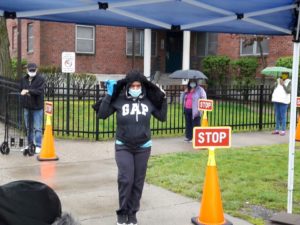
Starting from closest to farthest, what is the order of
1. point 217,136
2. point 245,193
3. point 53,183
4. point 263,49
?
point 217,136
point 245,193
point 53,183
point 263,49

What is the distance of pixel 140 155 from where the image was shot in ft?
18.9

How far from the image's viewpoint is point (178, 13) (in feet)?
22.7

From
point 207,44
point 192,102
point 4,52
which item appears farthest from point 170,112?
point 207,44

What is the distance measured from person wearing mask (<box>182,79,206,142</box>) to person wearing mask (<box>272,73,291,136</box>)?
2594mm

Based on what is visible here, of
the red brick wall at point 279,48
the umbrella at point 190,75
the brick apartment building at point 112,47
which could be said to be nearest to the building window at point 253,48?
the brick apartment building at point 112,47

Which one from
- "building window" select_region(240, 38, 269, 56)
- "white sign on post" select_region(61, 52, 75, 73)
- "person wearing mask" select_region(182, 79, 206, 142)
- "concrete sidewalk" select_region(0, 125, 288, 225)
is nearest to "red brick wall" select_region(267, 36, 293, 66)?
"building window" select_region(240, 38, 269, 56)

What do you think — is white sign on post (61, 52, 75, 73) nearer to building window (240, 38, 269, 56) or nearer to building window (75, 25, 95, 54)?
building window (240, 38, 269, 56)

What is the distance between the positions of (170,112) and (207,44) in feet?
43.8

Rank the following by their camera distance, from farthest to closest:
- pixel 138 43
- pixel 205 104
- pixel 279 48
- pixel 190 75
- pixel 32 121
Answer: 1. pixel 138 43
2. pixel 279 48
3. pixel 190 75
4. pixel 205 104
5. pixel 32 121

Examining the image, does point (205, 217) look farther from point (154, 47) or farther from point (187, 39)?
point (154, 47)

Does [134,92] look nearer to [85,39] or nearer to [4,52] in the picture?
[4,52]

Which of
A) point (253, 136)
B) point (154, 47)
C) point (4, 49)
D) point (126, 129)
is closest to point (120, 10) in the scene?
point (126, 129)

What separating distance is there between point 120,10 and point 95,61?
20142 millimetres

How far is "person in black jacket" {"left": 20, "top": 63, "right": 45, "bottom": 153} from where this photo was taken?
32.1 feet
